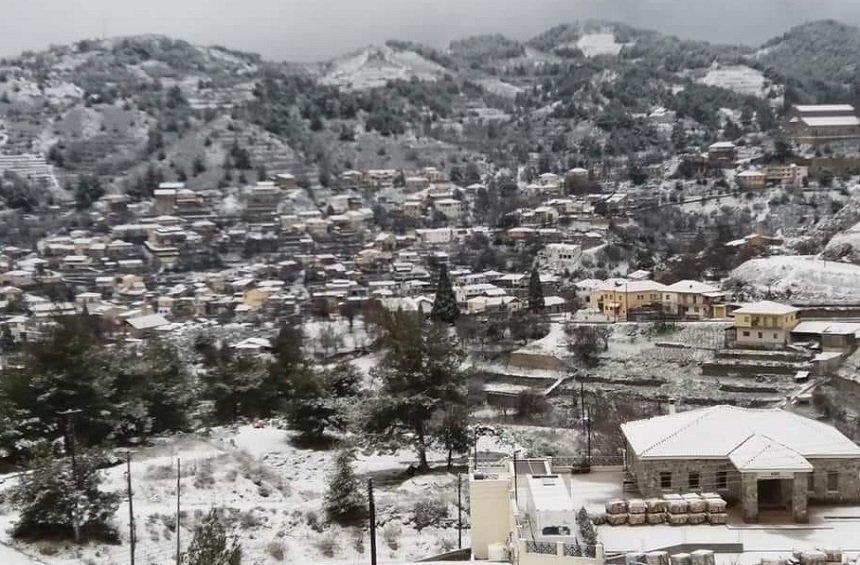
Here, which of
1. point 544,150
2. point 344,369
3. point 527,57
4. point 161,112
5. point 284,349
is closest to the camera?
point 344,369

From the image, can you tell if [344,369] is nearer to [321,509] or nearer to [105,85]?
[321,509]

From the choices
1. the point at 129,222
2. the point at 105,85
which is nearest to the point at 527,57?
the point at 105,85

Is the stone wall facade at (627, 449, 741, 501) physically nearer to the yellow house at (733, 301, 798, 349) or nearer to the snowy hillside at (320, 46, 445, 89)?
the yellow house at (733, 301, 798, 349)

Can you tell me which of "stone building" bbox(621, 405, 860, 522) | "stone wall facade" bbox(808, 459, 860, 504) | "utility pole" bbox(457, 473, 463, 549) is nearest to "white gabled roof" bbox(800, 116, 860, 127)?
"utility pole" bbox(457, 473, 463, 549)

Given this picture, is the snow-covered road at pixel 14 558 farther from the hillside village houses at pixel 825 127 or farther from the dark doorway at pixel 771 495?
the hillside village houses at pixel 825 127

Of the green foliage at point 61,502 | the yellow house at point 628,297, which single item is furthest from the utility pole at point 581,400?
the green foliage at point 61,502

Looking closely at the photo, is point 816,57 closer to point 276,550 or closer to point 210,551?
point 276,550

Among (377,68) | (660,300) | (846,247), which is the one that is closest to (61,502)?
(660,300)
